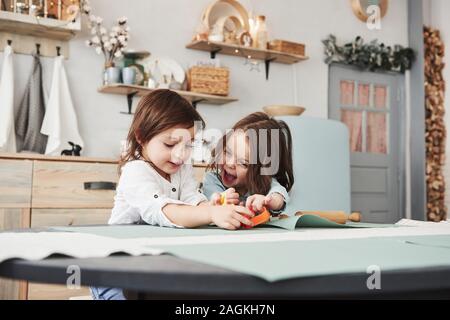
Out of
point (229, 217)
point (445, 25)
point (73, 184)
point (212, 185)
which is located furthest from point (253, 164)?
point (445, 25)

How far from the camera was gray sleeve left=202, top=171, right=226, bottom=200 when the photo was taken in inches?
75.6

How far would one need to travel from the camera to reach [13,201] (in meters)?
2.75

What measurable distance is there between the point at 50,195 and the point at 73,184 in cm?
13

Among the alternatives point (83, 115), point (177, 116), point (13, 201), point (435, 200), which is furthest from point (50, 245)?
point (435, 200)

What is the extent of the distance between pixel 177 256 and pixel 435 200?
5042 mm

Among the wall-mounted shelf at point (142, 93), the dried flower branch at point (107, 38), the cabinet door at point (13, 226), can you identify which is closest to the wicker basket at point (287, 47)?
the wall-mounted shelf at point (142, 93)

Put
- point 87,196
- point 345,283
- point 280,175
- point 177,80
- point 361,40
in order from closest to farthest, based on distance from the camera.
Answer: point 345,283 → point 280,175 → point 87,196 → point 177,80 → point 361,40

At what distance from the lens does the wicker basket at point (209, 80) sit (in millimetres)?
3785

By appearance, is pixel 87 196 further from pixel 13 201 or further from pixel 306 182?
pixel 306 182

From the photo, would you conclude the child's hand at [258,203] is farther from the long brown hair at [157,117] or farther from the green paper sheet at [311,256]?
the green paper sheet at [311,256]

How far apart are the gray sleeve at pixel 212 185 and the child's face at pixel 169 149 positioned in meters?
0.30

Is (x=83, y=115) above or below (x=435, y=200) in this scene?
above

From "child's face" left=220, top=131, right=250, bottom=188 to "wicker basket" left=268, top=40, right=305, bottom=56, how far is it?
230 centimetres

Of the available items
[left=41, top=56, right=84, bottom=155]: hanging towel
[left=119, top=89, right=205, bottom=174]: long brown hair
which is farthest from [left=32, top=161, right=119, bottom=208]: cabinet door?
[left=119, top=89, right=205, bottom=174]: long brown hair
